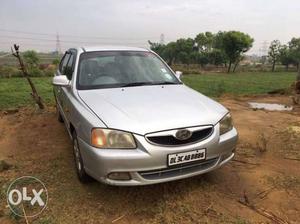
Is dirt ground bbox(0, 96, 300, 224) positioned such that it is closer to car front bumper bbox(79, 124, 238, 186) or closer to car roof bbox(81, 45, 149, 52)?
car front bumper bbox(79, 124, 238, 186)

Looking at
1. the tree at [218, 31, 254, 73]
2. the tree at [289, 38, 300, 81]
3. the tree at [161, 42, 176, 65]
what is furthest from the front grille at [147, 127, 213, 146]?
the tree at [161, 42, 176, 65]

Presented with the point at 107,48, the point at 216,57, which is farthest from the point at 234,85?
the point at 216,57

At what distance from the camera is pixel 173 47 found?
137 feet

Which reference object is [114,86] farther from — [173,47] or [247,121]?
[173,47]

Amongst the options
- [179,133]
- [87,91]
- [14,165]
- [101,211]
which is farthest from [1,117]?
[179,133]

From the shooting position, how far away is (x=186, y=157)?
2984 mm

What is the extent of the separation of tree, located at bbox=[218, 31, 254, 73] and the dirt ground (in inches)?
983

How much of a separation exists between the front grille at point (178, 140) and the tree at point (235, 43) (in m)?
27.3

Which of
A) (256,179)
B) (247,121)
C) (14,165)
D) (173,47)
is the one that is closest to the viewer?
(256,179)

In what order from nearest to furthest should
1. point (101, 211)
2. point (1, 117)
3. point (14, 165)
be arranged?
1. point (101, 211)
2. point (14, 165)
3. point (1, 117)

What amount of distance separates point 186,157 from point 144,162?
0.40 metres

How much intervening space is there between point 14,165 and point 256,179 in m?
3.09

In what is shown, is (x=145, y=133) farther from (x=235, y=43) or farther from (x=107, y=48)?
(x=235, y=43)

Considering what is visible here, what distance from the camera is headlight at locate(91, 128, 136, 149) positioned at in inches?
114
